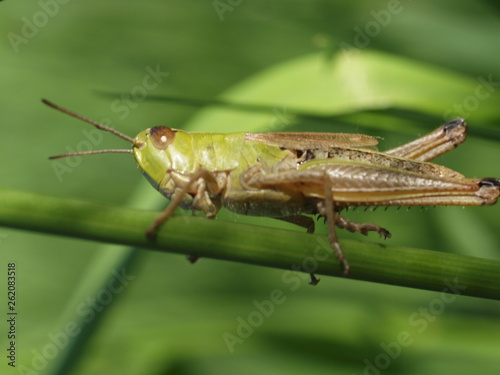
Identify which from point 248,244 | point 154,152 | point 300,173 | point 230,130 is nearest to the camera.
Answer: point 248,244

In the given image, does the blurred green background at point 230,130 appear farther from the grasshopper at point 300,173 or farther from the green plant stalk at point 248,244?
the green plant stalk at point 248,244

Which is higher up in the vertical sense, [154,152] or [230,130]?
[230,130]

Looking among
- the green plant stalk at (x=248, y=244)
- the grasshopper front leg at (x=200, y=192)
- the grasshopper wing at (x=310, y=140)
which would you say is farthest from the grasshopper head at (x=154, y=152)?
the green plant stalk at (x=248, y=244)

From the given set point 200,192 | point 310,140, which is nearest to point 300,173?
point 310,140

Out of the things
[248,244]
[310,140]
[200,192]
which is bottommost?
[248,244]

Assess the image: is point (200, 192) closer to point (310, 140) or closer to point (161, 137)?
point (161, 137)

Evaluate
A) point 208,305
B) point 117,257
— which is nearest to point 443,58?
point 208,305

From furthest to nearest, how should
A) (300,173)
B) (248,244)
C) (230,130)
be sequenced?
(230,130) → (300,173) → (248,244)

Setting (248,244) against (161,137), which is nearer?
(248,244)
